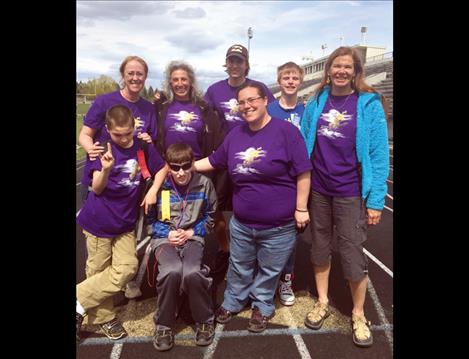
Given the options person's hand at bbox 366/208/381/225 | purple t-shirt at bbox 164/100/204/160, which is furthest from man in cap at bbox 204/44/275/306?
person's hand at bbox 366/208/381/225

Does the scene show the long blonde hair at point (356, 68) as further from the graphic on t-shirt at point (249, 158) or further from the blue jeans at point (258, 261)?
the blue jeans at point (258, 261)

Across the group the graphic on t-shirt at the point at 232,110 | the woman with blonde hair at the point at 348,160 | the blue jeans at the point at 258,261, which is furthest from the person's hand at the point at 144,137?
the woman with blonde hair at the point at 348,160

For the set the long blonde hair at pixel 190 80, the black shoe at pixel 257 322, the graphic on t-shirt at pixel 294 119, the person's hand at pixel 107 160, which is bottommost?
the black shoe at pixel 257 322

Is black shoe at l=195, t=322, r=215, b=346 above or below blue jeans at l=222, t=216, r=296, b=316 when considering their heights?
below

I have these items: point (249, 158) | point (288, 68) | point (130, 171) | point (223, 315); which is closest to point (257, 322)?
point (223, 315)

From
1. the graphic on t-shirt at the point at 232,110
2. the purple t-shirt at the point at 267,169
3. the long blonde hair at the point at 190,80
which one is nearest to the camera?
the purple t-shirt at the point at 267,169

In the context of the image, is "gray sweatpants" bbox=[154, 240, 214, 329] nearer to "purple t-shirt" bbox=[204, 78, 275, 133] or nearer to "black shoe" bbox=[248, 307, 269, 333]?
"black shoe" bbox=[248, 307, 269, 333]

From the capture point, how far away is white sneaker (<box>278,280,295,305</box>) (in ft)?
11.7

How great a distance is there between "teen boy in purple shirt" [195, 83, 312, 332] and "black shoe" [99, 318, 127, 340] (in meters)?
0.93

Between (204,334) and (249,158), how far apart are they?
1.68m

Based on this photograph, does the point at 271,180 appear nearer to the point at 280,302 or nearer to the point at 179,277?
the point at 179,277

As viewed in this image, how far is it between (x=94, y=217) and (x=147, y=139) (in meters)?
0.86

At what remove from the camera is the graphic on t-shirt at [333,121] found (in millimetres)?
2750

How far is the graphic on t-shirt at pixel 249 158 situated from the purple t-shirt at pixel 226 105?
0.87m
